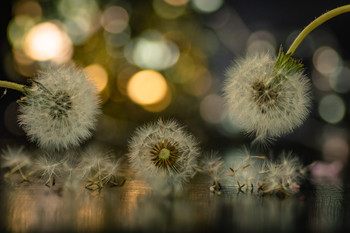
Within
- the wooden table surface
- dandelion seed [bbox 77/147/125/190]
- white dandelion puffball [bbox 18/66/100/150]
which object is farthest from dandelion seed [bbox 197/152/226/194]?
white dandelion puffball [bbox 18/66/100/150]

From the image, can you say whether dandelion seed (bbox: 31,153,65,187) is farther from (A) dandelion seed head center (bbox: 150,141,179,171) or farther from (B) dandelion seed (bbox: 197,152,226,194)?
(B) dandelion seed (bbox: 197,152,226,194)

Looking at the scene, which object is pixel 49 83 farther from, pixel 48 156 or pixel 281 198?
pixel 281 198

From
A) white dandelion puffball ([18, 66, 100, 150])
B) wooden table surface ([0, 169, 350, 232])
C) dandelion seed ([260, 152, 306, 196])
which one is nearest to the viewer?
wooden table surface ([0, 169, 350, 232])

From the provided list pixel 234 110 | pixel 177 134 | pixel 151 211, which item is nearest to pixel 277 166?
pixel 234 110

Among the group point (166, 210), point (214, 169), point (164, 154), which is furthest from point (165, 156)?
point (166, 210)

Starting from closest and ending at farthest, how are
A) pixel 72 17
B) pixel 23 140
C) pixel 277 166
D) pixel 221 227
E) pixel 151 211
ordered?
pixel 221 227 < pixel 151 211 < pixel 277 166 < pixel 23 140 < pixel 72 17

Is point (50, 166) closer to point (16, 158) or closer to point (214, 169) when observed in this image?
point (16, 158)
